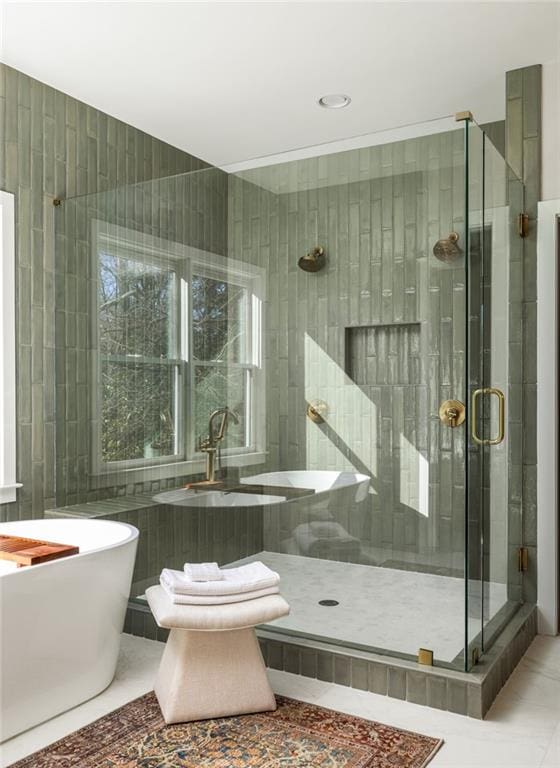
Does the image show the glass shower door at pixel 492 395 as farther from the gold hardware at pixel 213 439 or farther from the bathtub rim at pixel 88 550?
the bathtub rim at pixel 88 550

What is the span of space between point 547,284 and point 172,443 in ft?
6.64

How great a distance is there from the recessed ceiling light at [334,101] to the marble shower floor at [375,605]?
244cm

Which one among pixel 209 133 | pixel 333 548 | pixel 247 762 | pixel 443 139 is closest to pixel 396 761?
pixel 247 762

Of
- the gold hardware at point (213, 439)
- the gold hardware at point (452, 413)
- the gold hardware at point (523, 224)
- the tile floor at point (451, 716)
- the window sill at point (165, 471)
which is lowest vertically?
the tile floor at point (451, 716)

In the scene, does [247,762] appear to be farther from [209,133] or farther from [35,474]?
[209,133]

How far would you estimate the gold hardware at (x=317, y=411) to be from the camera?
2818 millimetres

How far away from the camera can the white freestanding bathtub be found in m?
2.30

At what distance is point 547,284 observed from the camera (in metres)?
3.42

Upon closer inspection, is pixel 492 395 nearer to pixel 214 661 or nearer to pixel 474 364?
pixel 474 364

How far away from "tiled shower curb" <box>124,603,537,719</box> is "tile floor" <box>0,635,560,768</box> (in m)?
0.04

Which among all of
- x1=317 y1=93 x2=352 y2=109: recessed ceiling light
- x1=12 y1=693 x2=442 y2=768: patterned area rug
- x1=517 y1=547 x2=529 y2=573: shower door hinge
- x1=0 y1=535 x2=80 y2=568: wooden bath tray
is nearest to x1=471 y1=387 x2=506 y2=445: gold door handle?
x1=517 y1=547 x2=529 y2=573: shower door hinge

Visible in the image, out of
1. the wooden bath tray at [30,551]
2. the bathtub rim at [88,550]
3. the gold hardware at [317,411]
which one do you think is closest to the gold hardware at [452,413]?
the gold hardware at [317,411]

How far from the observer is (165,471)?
10.8 ft

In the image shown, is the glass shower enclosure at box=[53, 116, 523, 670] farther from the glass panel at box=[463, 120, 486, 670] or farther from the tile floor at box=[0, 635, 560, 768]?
the tile floor at box=[0, 635, 560, 768]
